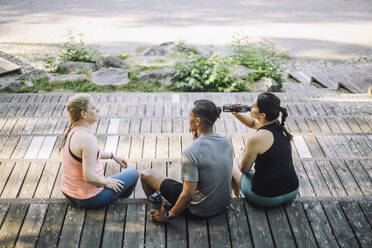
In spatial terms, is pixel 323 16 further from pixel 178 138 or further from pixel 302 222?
pixel 302 222

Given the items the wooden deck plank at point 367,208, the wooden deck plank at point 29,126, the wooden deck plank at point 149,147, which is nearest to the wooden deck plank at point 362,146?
the wooden deck plank at point 367,208

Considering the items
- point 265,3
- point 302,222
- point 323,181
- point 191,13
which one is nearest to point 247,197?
point 302,222

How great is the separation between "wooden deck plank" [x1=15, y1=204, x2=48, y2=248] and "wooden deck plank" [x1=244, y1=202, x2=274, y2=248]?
59.5 inches

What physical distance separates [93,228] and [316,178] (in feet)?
6.96

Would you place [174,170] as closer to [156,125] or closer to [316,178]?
[156,125]

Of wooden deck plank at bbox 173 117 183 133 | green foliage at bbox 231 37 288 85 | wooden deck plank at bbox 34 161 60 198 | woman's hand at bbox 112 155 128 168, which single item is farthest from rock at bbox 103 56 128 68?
woman's hand at bbox 112 155 128 168

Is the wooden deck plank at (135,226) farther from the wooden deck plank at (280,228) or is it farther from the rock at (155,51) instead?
the rock at (155,51)

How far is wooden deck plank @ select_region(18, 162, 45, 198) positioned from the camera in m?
2.80

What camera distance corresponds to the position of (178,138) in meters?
3.66

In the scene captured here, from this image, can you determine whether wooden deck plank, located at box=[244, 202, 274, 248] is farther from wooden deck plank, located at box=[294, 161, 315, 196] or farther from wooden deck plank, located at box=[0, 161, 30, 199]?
wooden deck plank, located at box=[0, 161, 30, 199]

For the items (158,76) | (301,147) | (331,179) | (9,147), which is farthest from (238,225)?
(158,76)

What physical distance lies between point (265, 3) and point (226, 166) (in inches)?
501

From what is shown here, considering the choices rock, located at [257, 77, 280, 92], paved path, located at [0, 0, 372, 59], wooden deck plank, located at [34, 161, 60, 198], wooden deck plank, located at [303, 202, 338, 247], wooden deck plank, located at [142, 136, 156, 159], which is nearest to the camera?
wooden deck plank, located at [303, 202, 338, 247]

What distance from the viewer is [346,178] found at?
3.08m
